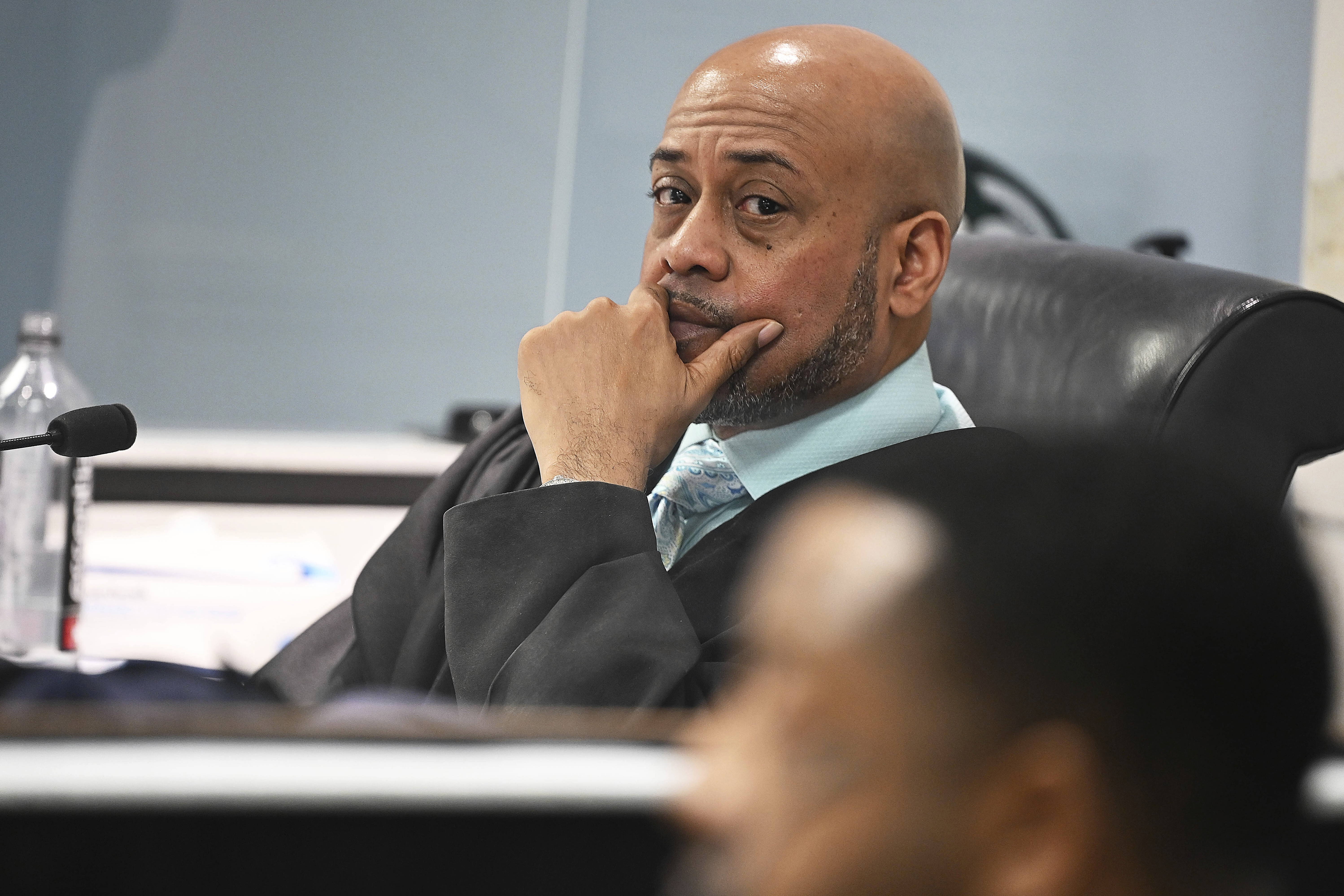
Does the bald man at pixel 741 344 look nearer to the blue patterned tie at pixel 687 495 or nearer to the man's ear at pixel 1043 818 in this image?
the blue patterned tie at pixel 687 495

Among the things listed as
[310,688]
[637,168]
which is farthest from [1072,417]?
[637,168]

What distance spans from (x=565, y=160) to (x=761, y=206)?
6.52 feet

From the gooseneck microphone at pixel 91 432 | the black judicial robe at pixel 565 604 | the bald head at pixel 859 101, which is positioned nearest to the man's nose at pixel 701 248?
the bald head at pixel 859 101

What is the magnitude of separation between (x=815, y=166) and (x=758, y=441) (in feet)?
0.93

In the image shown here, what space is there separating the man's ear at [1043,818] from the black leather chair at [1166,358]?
767 millimetres

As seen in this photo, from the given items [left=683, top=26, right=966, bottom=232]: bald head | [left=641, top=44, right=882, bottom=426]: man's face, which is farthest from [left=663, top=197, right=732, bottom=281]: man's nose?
[left=683, top=26, right=966, bottom=232]: bald head

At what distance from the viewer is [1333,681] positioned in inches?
12.9

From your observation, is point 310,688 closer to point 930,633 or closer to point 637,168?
point 930,633

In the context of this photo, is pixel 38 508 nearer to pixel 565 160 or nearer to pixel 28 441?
pixel 28 441

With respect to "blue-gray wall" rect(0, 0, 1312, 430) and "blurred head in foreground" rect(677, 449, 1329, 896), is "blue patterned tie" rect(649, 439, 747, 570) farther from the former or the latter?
"blue-gray wall" rect(0, 0, 1312, 430)

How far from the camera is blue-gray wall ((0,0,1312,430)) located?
2.90 metres

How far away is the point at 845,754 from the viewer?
31 centimetres

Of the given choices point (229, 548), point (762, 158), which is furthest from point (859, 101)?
point (229, 548)

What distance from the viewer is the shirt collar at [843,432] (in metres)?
1.27
